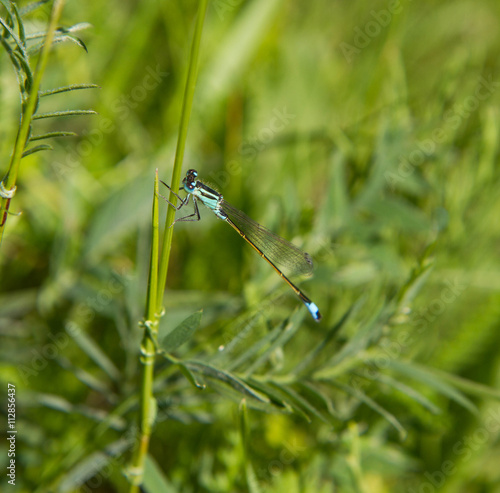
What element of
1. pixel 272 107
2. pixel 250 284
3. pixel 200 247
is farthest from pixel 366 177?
pixel 272 107

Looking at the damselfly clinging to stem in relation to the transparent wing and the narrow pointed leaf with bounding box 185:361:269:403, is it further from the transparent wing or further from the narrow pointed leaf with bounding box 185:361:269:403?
the narrow pointed leaf with bounding box 185:361:269:403

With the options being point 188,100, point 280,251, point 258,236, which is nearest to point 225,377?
point 188,100

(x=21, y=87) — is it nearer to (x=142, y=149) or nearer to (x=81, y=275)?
(x=81, y=275)

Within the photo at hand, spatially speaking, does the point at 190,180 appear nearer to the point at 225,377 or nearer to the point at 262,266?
the point at 262,266

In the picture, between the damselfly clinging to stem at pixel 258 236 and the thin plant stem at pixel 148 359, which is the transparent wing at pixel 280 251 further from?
the thin plant stem at pixel 148 359

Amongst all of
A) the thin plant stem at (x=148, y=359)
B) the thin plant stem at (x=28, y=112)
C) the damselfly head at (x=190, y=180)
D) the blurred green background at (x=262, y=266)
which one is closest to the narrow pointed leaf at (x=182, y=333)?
the thin plant stem at (x=148, y=359)

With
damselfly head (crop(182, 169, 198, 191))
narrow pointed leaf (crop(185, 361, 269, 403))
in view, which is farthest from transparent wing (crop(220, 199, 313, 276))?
narrow pointed leaf (crop(185, 361, 269, 403))
